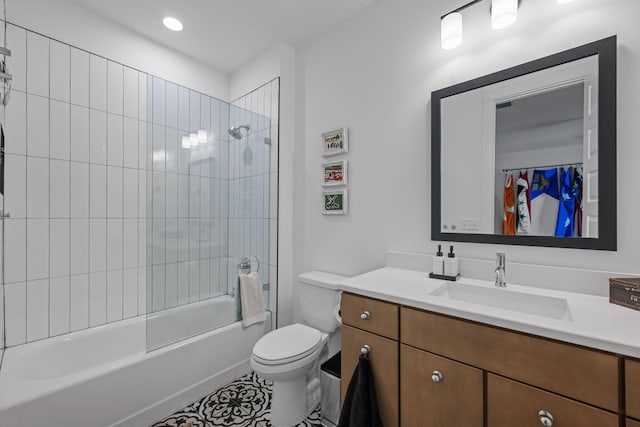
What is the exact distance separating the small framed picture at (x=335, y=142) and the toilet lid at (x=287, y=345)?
49.2 inches

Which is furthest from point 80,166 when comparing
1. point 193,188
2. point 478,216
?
point 478,216

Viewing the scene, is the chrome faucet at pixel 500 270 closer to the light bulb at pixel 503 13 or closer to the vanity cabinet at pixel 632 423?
the vanity cabinet at pixel 632 423

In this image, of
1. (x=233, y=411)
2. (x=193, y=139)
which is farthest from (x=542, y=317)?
(x=193, y=139)

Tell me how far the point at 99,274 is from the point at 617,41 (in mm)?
3204

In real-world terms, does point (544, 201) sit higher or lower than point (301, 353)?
higher

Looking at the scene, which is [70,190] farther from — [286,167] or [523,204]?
[523,204]

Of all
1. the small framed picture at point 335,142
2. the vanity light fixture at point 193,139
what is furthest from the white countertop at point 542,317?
the vanity light fixture at point 193,139

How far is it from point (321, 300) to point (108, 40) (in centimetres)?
250

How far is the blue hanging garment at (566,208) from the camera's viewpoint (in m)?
1.17

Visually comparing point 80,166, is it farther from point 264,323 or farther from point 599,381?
point 599,381

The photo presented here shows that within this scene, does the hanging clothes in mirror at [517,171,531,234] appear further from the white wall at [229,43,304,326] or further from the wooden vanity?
the white wall at [229,43,304,326]

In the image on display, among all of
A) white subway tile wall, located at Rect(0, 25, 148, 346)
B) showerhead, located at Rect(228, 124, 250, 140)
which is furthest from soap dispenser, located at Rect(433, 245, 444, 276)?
white subway tile wall, located at Rect(0, 25, 148, 346)

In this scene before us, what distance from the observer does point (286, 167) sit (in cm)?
235

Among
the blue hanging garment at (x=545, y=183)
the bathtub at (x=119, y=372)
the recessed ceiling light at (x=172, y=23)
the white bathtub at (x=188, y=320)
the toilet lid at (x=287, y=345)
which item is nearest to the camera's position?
the blue hanging garment at (x=545, y=183)
